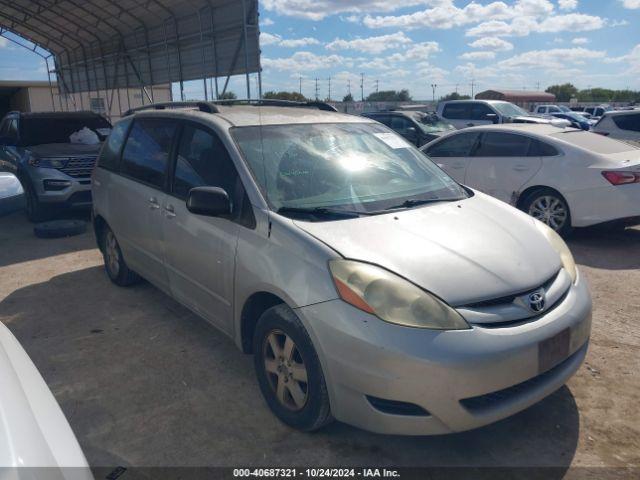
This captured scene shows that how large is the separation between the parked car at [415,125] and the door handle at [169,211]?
9.89 meters

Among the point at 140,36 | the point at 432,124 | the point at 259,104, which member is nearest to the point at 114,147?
the point at 259,104

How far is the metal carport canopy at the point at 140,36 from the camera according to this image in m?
10.8

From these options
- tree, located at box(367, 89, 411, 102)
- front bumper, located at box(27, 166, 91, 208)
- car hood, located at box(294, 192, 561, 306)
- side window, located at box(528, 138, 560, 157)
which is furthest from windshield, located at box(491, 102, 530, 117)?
tree, located at box(367, 89, 411, 102)

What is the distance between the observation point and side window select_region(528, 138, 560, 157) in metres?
6.54

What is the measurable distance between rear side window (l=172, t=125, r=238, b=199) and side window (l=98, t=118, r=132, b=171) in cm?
128

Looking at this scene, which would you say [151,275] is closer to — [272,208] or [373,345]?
[272,208]

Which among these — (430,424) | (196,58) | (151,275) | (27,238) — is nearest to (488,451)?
(430,424)

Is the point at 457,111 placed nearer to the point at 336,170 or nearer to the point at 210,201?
the point at 336,170

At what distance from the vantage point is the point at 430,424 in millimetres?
2289

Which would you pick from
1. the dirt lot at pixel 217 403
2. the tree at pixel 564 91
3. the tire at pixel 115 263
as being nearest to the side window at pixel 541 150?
the dirt lot at pixel 217 403

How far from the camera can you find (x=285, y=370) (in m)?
2.74

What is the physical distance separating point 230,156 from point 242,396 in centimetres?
151

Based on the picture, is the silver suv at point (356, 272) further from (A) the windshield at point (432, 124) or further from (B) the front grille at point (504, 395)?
(A) the windshield at point (432, 124)

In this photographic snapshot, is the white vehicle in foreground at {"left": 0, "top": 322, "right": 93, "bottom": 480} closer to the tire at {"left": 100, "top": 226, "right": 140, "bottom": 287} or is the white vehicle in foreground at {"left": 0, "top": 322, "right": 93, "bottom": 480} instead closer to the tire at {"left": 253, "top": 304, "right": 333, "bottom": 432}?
the tire at {"left": 253, "top": 304, "right": 333, "bottom": 432}
